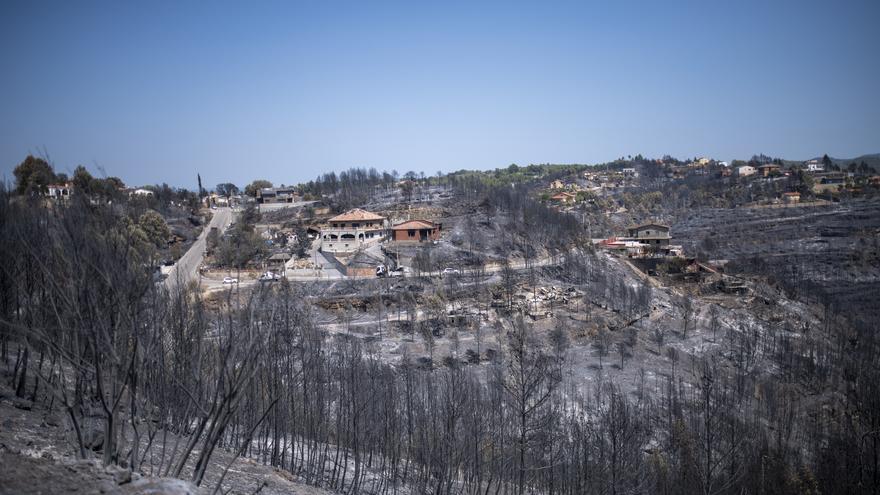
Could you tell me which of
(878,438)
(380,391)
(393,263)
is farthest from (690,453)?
(393,263)

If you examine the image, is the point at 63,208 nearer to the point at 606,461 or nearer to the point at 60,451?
the point at 60,451

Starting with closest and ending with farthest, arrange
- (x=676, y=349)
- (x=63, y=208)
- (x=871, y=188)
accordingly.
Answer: (x=63, y=208)
(x=676, y=349)
(x=871, y=188)

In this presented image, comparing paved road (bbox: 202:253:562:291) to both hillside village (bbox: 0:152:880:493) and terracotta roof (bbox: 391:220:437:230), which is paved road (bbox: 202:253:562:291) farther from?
terracotta roof (bbox: 391:220:437:230)

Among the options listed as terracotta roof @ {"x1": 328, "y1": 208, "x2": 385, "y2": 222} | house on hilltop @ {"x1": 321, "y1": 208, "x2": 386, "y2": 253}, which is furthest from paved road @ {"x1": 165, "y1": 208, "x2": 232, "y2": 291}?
terracotta roof @ {"x1": 328, "y1": 208, "x2": 385, "y2": 222}

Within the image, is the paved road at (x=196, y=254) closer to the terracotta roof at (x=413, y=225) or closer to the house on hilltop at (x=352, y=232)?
the house on hilltop at (x=352, y=232)

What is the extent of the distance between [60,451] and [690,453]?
23.8m

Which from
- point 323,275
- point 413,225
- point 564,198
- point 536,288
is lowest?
point 536,288

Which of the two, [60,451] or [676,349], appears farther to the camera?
[676,349]

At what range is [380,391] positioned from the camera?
24703 mm

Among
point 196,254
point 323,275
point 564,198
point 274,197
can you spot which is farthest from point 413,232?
point 564,198

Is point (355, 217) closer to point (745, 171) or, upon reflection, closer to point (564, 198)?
point (564, 198)

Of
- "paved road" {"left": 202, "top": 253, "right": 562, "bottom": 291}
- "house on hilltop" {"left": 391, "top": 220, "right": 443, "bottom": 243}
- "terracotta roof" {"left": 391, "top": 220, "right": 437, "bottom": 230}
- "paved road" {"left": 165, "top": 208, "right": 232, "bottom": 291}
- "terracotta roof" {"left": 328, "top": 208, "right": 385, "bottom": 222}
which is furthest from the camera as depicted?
"terracotta roof" {"left": 328, "top": 208, "right": 385, "bottom": 222}

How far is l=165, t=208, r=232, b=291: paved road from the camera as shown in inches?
1711

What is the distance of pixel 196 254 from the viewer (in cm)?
5678
